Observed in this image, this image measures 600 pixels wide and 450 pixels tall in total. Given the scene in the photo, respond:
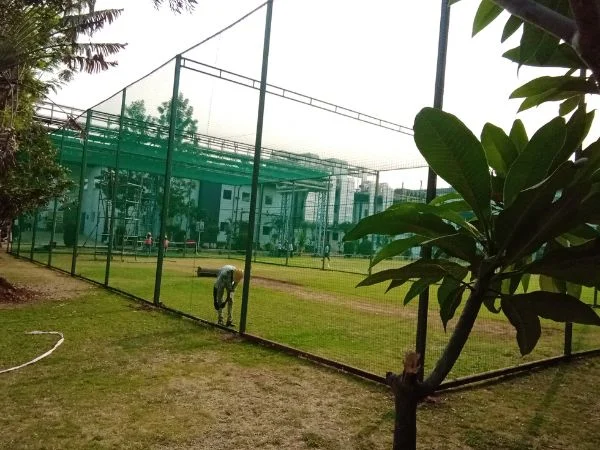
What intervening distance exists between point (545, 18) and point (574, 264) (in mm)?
428

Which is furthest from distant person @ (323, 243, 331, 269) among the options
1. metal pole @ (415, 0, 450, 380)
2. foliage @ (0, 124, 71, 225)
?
metal pole @ (415, 0, 450, 380)

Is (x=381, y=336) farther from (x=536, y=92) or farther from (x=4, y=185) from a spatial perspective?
(x=4, y=185)

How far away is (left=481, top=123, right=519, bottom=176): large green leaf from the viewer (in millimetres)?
1019

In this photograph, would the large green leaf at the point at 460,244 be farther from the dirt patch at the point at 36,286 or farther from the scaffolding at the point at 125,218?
the scaffolding at the point at 125,218

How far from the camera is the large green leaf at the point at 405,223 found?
34.8 inches

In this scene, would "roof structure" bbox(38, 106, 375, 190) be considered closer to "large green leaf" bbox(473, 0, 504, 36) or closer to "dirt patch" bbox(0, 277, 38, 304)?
"dirt patch" bbox(0, 277, 38, 304)

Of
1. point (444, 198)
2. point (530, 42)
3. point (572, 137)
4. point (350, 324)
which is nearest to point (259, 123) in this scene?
point (350, 324)

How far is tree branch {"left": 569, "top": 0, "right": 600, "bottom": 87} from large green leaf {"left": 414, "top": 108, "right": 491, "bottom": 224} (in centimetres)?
29

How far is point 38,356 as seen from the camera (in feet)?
12.5

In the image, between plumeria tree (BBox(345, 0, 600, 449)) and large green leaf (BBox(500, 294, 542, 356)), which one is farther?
large green leaf (BBox(500, 294, 542, 356))

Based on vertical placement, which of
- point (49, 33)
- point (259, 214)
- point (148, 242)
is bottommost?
point (148, 242)

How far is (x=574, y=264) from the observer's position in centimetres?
79

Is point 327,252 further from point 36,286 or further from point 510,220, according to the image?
point 510,220

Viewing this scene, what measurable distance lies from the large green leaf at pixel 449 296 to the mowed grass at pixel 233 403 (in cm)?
163
